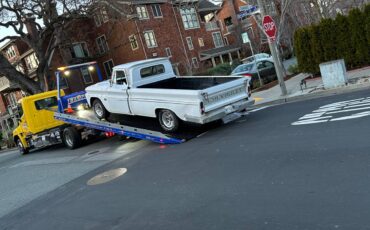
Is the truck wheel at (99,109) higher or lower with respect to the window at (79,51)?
lower

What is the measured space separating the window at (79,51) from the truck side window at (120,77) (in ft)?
109

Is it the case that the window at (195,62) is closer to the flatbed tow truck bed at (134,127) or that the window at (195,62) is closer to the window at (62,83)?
the window at (62,83)

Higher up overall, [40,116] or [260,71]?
[40,116]

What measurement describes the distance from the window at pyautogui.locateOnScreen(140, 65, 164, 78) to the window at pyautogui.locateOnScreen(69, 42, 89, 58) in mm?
33082

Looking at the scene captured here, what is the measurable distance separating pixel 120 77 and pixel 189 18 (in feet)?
119

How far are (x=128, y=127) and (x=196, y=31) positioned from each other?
37255 mm

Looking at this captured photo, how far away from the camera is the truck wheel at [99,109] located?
45.0 ft

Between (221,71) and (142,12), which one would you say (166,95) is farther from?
(142,12)

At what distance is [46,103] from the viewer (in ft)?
56.4

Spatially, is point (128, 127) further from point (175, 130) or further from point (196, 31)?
point (196, 31)

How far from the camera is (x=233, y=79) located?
12.1 m

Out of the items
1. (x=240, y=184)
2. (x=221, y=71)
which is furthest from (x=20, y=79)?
(x=240, y=184)

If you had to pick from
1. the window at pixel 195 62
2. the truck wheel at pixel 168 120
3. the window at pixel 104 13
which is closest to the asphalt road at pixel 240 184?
the truck wheel at pixel 168 120

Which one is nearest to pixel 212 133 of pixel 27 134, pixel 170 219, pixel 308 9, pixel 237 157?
pixel 237 157
